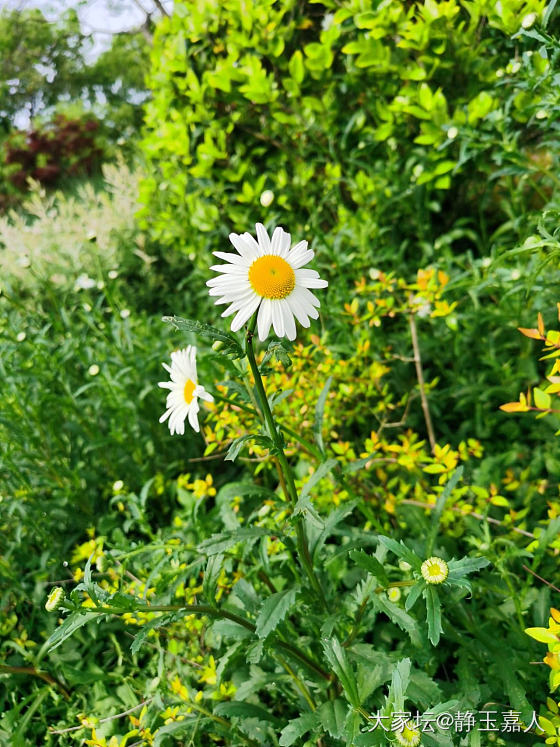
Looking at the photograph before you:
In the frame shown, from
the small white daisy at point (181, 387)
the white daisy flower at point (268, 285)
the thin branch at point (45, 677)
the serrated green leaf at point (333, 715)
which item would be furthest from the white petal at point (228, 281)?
the thin branch at point (45, 677)

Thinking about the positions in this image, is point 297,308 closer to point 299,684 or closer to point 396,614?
point 396,614

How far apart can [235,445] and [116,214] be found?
3292mm

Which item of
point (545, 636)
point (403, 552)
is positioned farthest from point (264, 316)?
point (545, 636)

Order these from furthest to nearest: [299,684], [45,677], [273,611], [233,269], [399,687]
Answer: [45,677]
[299,684]
[273,611]
[233,269]
[399,687]

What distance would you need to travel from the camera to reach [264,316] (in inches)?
35.3

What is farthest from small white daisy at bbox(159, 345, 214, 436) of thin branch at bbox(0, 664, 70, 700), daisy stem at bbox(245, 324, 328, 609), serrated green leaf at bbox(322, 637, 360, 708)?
thin branch at bbox(0, 664, 70, 700)

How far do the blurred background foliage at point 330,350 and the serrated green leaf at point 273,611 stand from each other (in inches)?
10.3

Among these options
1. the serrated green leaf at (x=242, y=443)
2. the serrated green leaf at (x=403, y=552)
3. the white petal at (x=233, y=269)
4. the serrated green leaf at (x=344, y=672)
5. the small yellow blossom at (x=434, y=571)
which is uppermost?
the white petal at (x=233, y=269)

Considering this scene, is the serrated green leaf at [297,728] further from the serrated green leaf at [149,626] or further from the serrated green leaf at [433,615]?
the serrated green leaf at [433,615]

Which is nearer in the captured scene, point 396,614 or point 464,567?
point 464,567

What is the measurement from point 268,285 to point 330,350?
1.07 meters

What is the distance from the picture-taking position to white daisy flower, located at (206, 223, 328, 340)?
891 mm

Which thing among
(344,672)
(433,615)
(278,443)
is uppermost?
(278,443)

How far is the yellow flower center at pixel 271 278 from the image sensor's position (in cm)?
90
